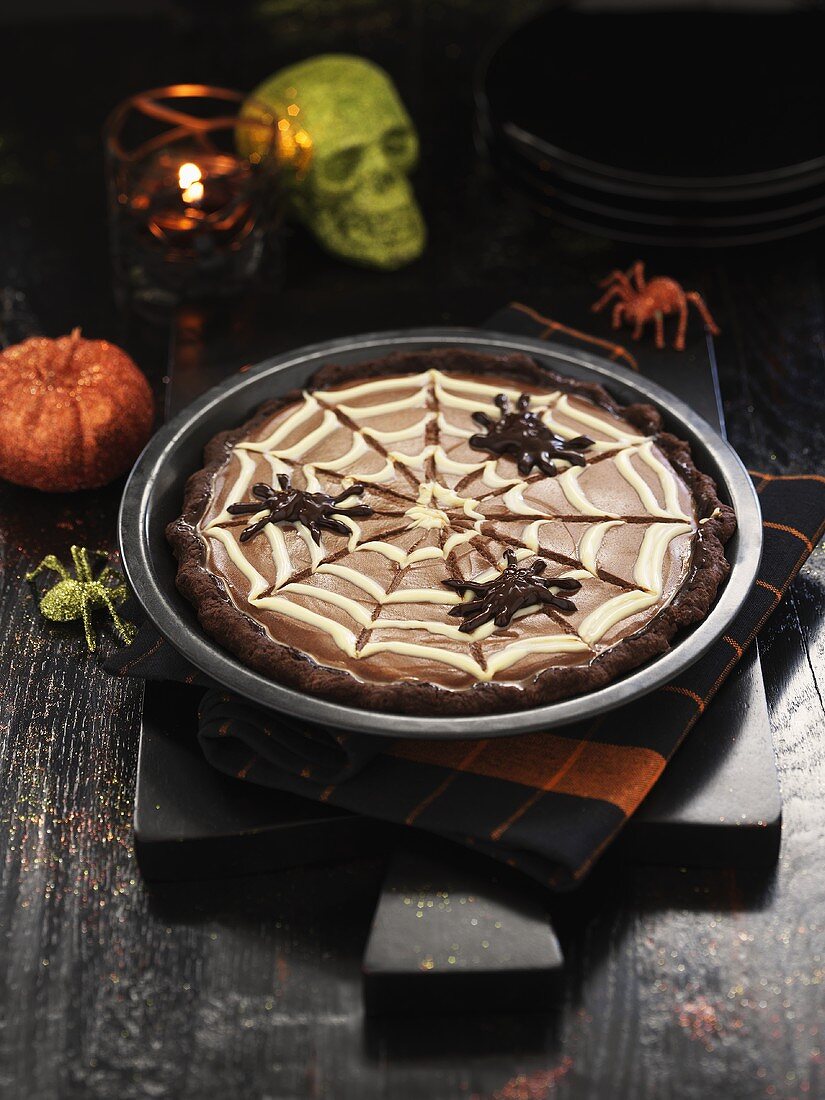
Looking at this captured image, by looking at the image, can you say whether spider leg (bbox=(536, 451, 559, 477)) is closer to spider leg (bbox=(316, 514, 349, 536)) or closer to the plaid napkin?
spider leg (bbox=(316, 514, 349, 536))

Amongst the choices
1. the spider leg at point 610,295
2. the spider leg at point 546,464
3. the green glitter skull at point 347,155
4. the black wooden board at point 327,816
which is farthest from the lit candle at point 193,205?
the black wooden board at point 327,816

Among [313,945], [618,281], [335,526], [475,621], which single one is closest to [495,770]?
[475,621]

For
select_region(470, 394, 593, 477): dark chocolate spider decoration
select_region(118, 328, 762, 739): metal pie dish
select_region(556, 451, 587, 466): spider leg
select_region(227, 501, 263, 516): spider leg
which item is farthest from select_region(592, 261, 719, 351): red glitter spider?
select_region(227, 501, 263, 516): spider leg

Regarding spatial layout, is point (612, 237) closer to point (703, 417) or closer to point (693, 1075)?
point (703, 417)

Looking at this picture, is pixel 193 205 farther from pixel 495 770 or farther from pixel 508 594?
pixel 495 770

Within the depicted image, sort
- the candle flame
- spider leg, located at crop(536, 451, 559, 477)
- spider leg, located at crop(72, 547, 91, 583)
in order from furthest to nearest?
the candle flame → spider leg, located at crop(72, 547, 91, 583) → spider leg, located at crop(536, 451, 559, 477)

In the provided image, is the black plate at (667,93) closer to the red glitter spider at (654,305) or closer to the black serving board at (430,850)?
the red glitter spider at (654,305)
